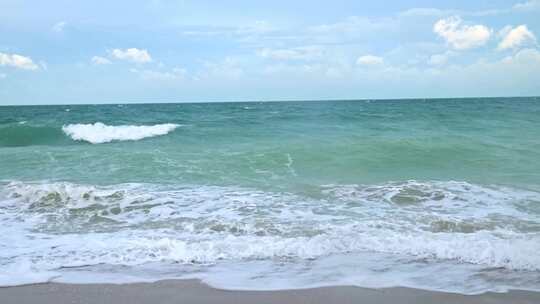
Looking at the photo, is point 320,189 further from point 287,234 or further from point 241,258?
point 241,258

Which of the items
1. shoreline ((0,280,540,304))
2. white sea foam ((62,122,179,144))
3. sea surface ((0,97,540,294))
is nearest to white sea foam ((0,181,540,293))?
sea surface ((0,97,540,294))

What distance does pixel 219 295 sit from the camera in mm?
4535

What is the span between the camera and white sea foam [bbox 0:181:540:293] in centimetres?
521

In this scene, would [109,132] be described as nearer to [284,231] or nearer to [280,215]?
[280,215]

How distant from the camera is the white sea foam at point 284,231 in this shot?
5211 millimetres

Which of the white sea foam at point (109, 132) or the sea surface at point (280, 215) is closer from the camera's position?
the sea surface at point (280, 215)

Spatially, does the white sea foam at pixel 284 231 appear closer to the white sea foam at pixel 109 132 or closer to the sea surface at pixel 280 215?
the sea surface at pixel 280 215

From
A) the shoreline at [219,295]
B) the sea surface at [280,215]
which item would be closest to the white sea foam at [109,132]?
the sea surface at [280,215]

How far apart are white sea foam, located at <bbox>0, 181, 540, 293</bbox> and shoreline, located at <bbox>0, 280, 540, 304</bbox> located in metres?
0.19

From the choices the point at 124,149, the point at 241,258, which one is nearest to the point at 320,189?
the point at 241,258

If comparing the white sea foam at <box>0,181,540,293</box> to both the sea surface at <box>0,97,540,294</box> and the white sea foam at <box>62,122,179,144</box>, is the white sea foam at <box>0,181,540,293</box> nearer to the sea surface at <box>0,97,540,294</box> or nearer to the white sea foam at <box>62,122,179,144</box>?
the sea surface at <box>0,97,540,294</box>

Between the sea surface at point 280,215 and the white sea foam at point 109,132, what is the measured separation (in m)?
3.98

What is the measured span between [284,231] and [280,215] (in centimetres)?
82

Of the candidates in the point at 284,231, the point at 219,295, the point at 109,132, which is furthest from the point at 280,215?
the point at 109,132
